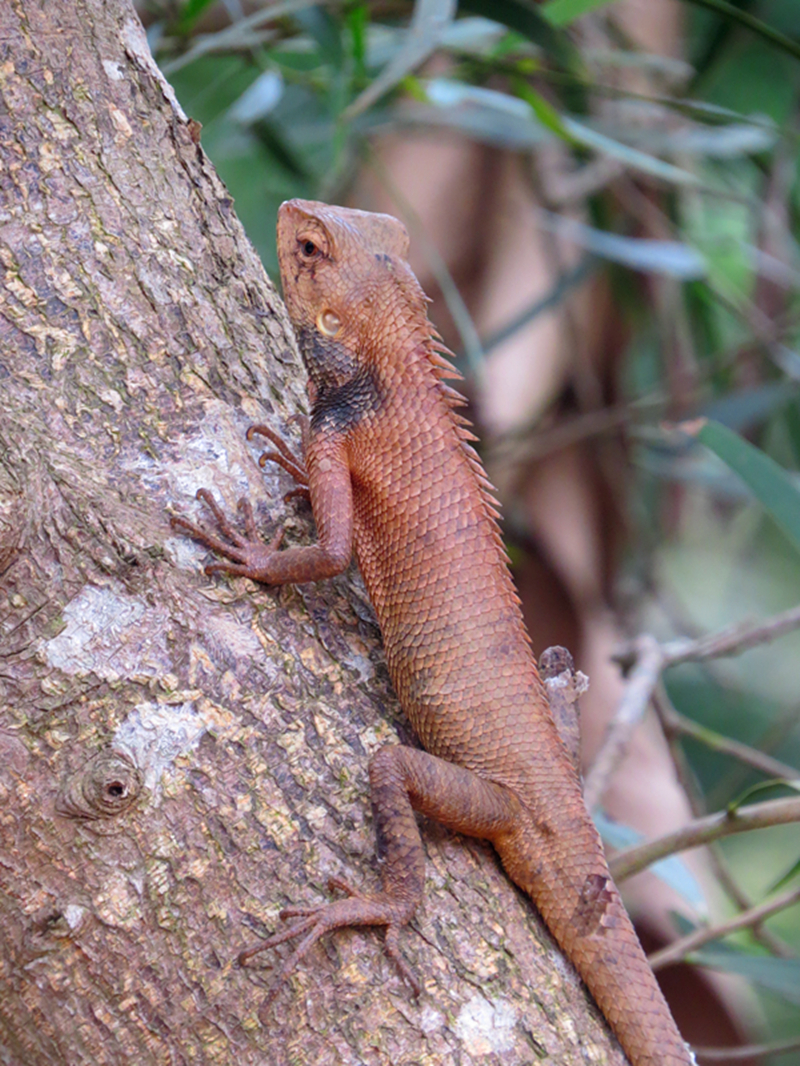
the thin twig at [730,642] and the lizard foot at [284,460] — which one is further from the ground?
the thin twig at [730,642]

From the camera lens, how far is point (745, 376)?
20.3 feet

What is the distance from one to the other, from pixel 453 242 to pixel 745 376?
2086 millimetres

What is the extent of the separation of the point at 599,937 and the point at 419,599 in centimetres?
78

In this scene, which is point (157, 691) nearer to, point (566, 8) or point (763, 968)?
point (763, 968)

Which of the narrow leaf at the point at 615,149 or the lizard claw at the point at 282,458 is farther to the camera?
the narrow leaf at the point at 615,149

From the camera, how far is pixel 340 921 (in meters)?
1.58

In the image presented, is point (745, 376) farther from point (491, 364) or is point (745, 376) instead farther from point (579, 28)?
point (579, 28)

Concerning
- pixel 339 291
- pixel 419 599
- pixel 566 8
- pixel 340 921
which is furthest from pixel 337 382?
pixel 566 8

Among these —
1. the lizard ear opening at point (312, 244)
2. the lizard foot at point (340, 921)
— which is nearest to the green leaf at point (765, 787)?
the lizard foot at point (340, 921)

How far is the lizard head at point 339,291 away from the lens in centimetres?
242

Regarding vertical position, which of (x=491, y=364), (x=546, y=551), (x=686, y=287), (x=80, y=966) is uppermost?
(x=686, y=287)

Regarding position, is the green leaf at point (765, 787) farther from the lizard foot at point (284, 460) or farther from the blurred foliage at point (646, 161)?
the lizard foot at point (284, 460)

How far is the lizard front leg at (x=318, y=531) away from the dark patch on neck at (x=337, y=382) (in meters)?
0.07

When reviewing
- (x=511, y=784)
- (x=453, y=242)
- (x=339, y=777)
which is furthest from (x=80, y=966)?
(x=453, y=242)
